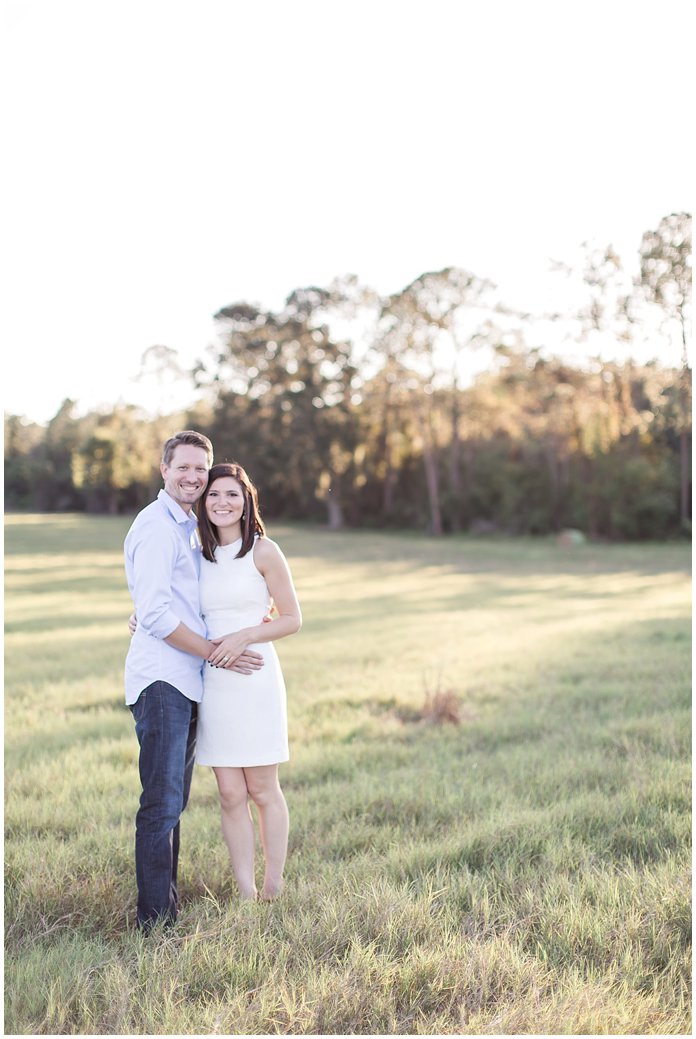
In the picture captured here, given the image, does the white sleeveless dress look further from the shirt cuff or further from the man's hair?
the man's hair

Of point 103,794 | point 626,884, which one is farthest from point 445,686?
point 626,884

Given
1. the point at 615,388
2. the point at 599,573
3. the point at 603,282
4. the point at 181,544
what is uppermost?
the point at 603,282

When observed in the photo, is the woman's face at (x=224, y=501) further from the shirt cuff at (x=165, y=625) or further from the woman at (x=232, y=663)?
the shirt cuff at (x=165, y=625)

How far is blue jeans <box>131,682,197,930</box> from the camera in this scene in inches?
124

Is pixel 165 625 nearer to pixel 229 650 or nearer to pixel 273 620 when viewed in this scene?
pixel 229 650

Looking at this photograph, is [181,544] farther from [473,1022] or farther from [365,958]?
[473,1022]

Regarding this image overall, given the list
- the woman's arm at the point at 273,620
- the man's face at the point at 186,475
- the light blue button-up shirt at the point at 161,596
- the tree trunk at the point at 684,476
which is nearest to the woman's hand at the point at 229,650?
the woman's arm at the point at 273,620

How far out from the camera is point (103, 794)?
186 inches

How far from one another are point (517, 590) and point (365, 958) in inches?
605

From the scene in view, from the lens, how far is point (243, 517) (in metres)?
3.41

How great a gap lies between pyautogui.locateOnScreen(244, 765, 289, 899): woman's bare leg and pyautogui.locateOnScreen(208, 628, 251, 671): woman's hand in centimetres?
49

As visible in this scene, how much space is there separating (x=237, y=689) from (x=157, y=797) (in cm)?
51

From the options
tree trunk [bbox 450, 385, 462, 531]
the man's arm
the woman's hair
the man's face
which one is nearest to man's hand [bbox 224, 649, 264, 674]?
the man's arm

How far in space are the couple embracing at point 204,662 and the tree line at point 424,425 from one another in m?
19.9
